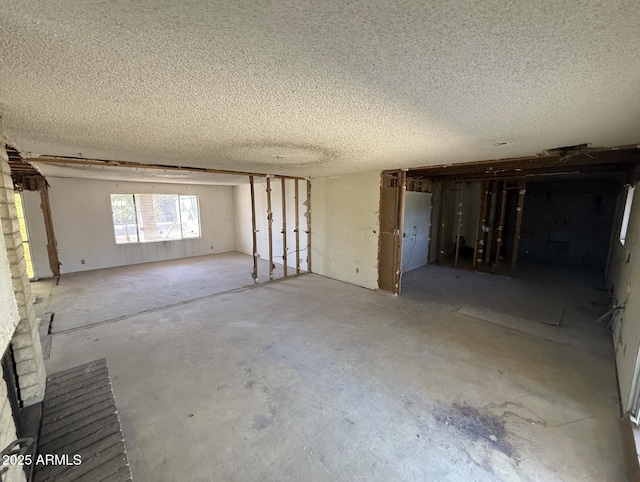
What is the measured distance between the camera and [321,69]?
120cm

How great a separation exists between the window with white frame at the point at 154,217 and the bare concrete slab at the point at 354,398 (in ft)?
13.8

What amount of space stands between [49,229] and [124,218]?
1437 mm

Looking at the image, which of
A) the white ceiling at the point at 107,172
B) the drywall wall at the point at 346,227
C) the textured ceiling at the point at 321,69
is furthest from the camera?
the drywall wall at the point at 346,227

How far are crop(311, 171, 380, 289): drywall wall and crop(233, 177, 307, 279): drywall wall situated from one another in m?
0.33

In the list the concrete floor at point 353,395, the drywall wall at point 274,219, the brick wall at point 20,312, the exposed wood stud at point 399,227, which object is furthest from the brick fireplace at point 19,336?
the exposed wood stud at point 399,227

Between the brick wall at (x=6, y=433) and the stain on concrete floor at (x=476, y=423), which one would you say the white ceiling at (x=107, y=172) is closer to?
the brick wall at (x=6, y=433)

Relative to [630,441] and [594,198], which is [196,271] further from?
[594,198]

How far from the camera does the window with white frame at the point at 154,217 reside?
22.0ft

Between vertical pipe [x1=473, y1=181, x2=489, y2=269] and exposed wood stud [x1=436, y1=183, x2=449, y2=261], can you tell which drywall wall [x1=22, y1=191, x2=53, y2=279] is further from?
vertical pipe [x1=473, y1=181, x2=489, y2=269]

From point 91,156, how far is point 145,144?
4.30ft

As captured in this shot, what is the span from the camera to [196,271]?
20.3ft

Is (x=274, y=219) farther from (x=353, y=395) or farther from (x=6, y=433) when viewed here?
(x=6, y=433)

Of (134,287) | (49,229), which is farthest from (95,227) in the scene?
(134,287)

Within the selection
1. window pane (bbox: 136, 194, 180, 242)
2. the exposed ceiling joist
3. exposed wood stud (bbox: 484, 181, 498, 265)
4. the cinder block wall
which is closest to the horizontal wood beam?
window pane (bbox: 136, 194, 180, 242)
